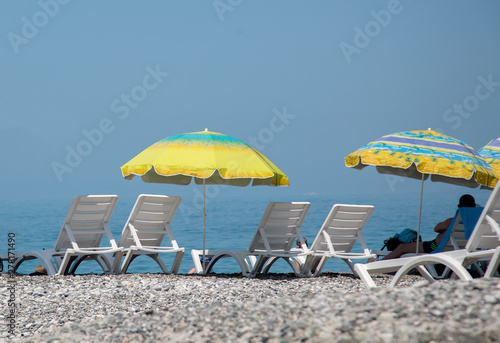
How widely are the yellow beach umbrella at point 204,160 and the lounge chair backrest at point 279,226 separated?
379 mm

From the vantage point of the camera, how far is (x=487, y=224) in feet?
14.5

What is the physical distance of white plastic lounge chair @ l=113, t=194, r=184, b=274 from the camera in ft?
23.6

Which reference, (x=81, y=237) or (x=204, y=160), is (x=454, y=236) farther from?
(x=81, y=237)

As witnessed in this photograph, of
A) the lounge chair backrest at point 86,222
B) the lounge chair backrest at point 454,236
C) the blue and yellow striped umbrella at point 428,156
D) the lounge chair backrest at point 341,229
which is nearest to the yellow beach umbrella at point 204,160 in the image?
the lounge chair backrest at point 86,222

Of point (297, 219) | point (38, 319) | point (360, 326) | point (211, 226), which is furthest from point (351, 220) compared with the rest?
point (211, 226)

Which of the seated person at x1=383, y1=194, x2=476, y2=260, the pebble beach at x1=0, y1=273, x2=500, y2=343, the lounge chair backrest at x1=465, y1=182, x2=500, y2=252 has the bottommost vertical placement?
the seated person at x1=383, y1=194, x2=476, y2=260

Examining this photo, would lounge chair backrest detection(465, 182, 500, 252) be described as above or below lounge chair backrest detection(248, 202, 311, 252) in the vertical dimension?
above

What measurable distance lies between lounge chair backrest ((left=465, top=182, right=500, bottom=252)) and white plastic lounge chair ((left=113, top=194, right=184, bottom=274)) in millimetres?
3699

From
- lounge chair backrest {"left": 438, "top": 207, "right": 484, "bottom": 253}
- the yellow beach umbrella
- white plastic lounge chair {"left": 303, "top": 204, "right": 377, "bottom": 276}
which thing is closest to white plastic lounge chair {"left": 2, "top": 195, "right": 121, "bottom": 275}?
the yellow beach umbrella

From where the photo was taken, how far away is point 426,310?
3.03 m

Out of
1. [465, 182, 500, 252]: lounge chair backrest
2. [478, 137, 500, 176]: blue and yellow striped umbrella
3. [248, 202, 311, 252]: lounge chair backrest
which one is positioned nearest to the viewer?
[465, 182, 500, 252]: lounge chair backrest

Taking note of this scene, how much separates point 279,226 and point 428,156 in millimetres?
1980

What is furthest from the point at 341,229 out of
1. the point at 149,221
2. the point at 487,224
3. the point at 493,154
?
the point at 493,154

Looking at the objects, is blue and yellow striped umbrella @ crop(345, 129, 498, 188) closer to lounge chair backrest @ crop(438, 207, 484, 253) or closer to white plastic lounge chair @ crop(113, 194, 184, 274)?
lounge chair backrest @ crop(438, 207, 484, 253)
